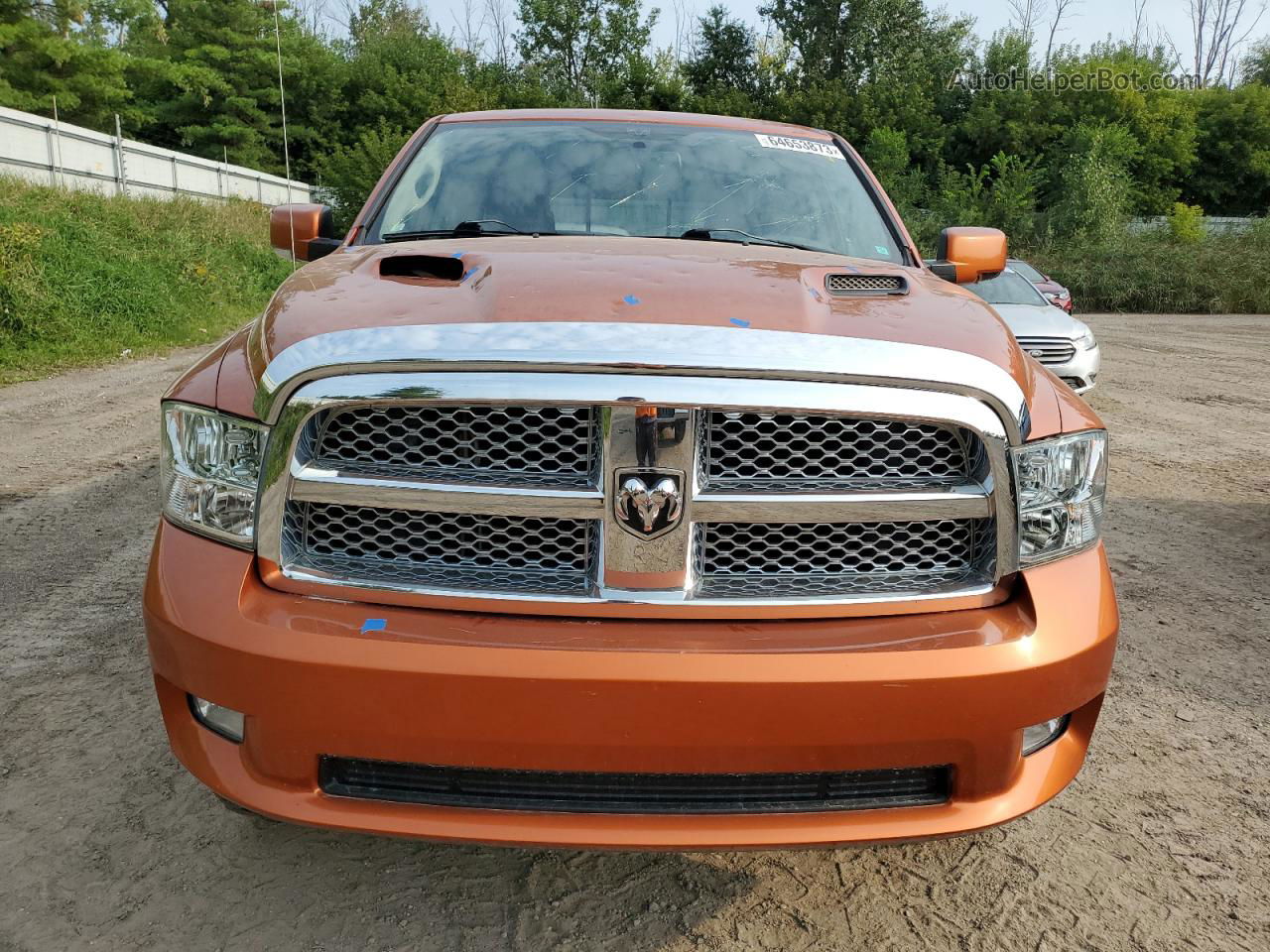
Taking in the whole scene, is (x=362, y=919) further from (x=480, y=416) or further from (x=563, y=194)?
(x=563, y=194)

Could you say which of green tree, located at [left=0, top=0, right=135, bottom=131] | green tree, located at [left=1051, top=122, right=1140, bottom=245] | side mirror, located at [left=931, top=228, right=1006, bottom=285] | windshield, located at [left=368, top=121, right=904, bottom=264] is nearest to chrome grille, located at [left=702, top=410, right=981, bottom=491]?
windshield, located at [left=368, top=121, right=904, bottom=264]

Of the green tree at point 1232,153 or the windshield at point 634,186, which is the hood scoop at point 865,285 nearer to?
the windshield at point 634,186

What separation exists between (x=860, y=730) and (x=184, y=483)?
1284mm

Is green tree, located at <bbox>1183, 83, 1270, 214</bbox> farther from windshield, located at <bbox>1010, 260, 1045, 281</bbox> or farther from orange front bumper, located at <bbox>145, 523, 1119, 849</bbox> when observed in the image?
orange front bumper, located at <bbox>145, 523, 1119, 849</bbox>

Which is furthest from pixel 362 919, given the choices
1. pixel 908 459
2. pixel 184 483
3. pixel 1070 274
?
pixel 1070 274

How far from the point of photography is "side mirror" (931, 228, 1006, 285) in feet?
10.4

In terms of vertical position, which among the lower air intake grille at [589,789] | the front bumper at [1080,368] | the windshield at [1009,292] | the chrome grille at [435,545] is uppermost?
the chrome grille at [435,545]

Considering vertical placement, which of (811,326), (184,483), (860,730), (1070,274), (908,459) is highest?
(811,326)

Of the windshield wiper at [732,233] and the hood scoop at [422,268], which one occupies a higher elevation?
the windshield wiper at [732,233]

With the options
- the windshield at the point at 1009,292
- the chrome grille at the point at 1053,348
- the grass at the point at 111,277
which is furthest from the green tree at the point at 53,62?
the chrome grille at the point at 1053,348

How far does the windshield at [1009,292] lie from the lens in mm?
9852

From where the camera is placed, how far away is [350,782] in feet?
5.65

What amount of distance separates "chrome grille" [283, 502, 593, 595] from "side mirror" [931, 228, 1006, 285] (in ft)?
6.44

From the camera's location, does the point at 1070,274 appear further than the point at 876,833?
A: Yes
